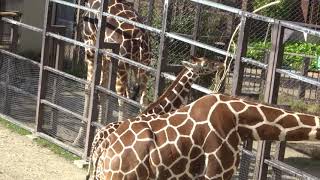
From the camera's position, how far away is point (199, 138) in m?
4.39

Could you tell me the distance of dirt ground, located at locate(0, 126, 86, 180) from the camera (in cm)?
684

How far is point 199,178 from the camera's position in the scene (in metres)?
4.45

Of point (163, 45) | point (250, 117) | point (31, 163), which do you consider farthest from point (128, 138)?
point (31, 163)

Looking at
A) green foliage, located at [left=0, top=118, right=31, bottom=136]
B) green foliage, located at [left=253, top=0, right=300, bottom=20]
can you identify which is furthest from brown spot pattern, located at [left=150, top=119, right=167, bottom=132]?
green foliage, located at [left=253, top=0, right=300, bottom=20]

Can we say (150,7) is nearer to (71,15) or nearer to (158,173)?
(71,15)

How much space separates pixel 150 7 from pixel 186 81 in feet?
17.8

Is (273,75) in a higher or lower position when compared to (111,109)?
higher

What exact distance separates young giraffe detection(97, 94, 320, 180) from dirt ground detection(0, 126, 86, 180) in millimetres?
2443

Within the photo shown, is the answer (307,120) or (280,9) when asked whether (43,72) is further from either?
(280,9)

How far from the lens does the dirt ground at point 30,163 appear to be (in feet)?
22.4

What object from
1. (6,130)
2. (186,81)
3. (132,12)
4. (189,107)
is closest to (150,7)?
(132,12)

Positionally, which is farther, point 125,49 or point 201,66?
point 125,49

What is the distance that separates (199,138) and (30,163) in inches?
133

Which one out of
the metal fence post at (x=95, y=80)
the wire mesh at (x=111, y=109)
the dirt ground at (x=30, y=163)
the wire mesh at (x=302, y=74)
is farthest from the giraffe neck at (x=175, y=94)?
the wire mesh at (x=302, y=74)
